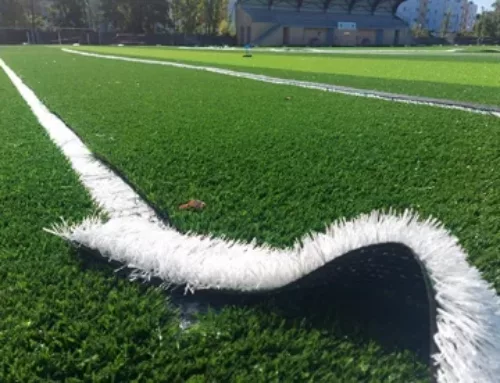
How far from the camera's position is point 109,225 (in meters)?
1.87

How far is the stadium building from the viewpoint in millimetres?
56844

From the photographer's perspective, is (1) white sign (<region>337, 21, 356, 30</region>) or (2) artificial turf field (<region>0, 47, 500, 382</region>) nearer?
(2) artificial turf field (<region>0, 47, 500, 382</region>)

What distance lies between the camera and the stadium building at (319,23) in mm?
56844

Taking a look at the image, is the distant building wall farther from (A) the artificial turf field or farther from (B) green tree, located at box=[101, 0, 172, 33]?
(A) the artificial turf field

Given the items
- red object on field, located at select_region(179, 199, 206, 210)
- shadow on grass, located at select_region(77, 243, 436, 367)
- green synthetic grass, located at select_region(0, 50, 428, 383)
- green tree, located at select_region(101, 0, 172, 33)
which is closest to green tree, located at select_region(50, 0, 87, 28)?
green tree, located at select_region(101, 0, 172, 33)

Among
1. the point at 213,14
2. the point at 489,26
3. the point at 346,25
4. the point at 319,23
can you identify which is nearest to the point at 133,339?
the point at 213,14

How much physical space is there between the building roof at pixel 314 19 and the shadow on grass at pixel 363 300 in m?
58.9

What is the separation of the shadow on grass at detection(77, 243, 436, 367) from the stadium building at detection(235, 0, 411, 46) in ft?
186

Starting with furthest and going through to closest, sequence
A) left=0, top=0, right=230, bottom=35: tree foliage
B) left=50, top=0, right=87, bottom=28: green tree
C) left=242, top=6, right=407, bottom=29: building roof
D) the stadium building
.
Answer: left=50, top=0, right=87, bottom=28: green tree, left=0, top=0, right=230, bottom=35: tree foliage, left=242, top=6, right=407, bottom=29: building roof, the stadium building

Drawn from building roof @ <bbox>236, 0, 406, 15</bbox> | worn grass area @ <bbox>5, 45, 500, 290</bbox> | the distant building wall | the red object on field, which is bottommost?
the red object on field

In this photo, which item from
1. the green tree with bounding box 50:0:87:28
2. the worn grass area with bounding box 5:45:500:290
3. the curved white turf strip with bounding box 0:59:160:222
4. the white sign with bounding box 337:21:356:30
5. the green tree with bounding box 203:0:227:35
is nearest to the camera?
the worn grass area with bounding box 5:45:500:290


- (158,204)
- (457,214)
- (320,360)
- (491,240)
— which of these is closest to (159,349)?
(320,360)

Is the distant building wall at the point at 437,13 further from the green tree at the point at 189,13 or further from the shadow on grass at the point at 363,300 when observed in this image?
the shadow on grass at the point at 363,300

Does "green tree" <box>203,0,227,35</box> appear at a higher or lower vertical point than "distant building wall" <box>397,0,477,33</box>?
lower
